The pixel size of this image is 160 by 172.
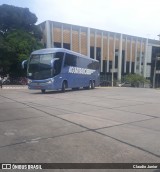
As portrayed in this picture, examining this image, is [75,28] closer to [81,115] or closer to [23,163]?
[81,115]

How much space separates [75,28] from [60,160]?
50.5 m

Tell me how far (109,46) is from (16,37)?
24.6 meters

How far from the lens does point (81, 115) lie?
32.7 ft

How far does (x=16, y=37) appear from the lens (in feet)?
134

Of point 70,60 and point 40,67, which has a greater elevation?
point 70,60

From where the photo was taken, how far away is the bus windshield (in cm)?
2097

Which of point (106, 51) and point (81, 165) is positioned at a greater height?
point (106, 51)

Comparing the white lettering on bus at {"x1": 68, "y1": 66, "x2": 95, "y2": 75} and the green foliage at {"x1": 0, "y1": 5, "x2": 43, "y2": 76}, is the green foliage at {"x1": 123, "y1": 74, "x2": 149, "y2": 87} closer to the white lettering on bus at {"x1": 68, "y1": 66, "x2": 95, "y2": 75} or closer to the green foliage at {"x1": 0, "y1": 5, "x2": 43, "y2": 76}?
the green foliage at {"x1": 0, "y1": 5, "x2": 43, "y2": 76}

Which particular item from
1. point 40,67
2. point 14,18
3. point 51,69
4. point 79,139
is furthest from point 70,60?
point 14,18

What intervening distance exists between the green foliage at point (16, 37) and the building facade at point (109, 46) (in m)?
4.77

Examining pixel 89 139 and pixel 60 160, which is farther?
pixel 89 139

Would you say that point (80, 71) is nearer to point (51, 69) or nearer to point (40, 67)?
point (51, 69)

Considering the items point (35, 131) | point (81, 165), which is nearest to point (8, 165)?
point (81, 165)

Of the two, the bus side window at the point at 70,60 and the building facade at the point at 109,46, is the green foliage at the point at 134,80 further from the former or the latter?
the bus side window at the point at 70,60
